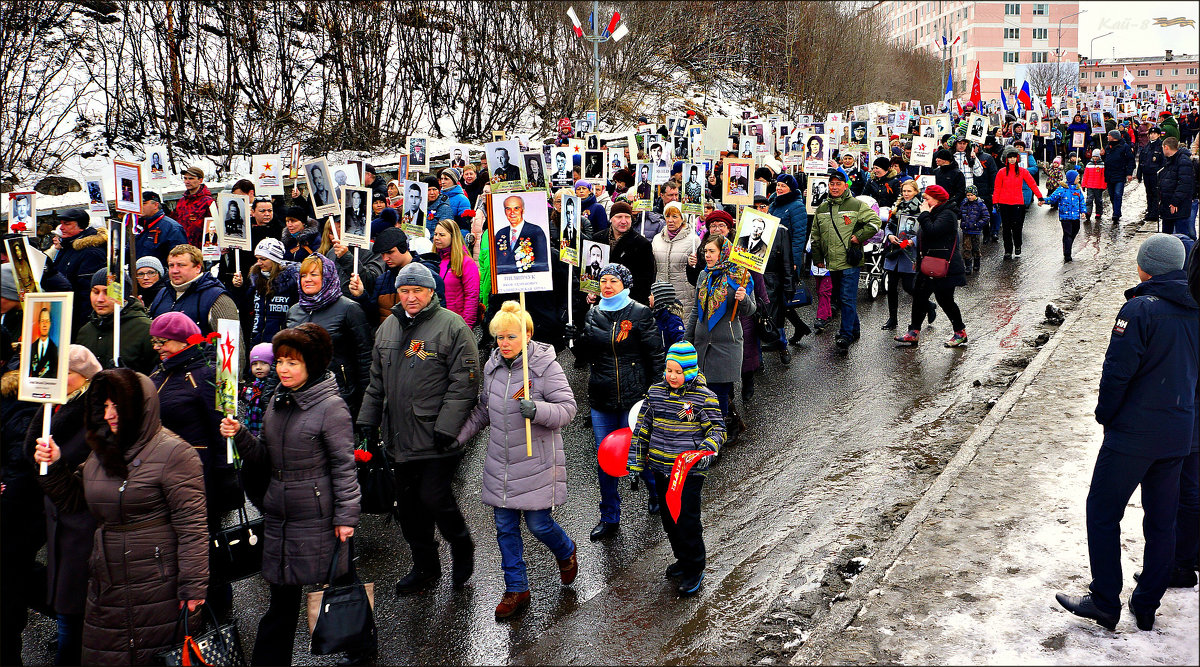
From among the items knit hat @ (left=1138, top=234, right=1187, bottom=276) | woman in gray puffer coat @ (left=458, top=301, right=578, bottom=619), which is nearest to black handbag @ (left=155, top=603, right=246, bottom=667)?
woman in gray puffer coat @ (left=458, top=301, right=578, bottom=619)

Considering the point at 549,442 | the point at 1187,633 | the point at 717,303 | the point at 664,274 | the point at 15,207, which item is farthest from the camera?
the point at 15,207

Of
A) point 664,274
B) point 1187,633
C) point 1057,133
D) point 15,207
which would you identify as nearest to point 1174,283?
point 1187,633

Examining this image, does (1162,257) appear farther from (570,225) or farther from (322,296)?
(570,225)

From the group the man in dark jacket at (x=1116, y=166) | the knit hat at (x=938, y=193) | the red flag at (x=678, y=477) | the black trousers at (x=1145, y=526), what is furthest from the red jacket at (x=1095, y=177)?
the red flag at (x=678, y=477)

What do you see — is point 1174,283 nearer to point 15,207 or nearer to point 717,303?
point 717,303

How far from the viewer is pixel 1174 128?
78.4 ft

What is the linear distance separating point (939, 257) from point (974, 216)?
402 cm

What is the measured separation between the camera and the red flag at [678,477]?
225 inches

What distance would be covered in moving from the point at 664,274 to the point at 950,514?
12.8 ft

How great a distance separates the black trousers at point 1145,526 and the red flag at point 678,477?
2130mm

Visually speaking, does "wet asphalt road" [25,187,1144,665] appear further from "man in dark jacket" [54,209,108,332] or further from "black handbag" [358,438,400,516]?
"man in dark jacket" [54,209,108,332]

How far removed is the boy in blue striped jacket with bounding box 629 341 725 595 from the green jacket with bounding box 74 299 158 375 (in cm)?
340

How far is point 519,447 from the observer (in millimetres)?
5730

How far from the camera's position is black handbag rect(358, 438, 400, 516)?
6.29 m
